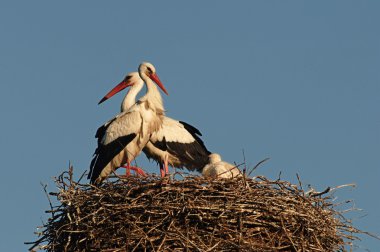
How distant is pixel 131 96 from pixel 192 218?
158 inches

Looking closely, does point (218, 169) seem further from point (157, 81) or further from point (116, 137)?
point (157, 81)

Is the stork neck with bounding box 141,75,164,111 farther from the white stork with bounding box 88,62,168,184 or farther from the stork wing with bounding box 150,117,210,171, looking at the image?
the stork wing with bounding box 150,117,210,171

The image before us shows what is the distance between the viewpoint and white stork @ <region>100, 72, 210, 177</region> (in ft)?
41.8

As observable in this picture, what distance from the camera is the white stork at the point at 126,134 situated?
1187cm

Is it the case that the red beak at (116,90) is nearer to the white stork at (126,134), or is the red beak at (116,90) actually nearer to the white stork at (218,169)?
the white stork at (126,134)

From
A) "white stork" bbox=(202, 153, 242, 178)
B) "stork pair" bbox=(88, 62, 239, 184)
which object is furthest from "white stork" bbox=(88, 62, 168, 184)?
"white stork" bbox=(202, 153, 242, 178)

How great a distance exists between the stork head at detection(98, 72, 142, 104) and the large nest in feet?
11.6

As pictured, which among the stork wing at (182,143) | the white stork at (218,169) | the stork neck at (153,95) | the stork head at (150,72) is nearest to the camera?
the white stork at (218,169)

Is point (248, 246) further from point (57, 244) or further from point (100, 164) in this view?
point (100, 164)

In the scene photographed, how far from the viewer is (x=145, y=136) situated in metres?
12.1

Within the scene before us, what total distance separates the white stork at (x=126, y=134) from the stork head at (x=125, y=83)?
853 mm

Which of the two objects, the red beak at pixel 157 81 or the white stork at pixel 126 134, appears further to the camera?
the red beak at pixel 157 81

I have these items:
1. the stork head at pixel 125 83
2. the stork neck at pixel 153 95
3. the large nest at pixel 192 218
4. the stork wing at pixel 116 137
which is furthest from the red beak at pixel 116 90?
the large nest at pixel 192 218

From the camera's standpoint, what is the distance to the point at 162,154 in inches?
505
